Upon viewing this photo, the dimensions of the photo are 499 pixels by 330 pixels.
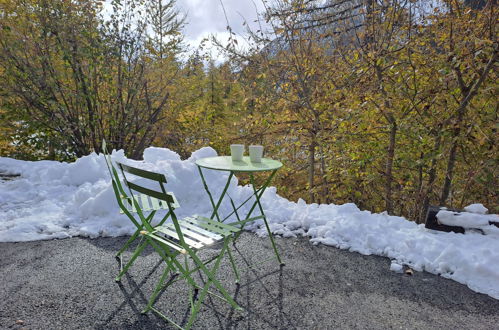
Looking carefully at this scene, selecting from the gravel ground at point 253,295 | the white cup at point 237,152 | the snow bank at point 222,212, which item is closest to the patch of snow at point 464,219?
the snow bank at point 222,212

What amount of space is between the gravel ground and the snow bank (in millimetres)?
239

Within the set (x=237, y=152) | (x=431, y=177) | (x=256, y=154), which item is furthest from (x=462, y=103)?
(x=237, y=152)

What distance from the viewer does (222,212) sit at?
4891 millimetres

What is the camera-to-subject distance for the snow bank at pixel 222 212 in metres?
3.52

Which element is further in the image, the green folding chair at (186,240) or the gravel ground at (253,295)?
the gravel ground at (253,295)

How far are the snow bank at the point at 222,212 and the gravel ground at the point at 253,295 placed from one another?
0.24 m

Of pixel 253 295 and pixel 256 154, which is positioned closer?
pixel 253 295

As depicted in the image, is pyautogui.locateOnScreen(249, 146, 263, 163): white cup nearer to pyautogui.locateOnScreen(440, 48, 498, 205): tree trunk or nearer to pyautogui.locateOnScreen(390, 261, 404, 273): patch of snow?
pyautogui.locateOnScreen(390, 261, 404, 273): patch of snow

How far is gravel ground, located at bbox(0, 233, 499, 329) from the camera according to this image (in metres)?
2.62

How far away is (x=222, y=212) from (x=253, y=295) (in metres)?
2.00

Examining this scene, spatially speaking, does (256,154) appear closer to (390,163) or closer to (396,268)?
(396,268)

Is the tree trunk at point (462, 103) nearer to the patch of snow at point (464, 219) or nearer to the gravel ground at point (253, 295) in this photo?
the patch of snow at point (464, 219)

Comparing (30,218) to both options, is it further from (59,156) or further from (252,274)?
(59,156)

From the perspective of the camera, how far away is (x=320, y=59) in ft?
19.3
